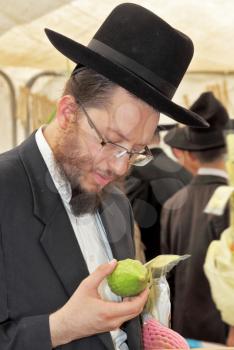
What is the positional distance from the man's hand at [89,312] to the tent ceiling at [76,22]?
2.34 metres

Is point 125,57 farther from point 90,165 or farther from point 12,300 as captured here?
point 12,300

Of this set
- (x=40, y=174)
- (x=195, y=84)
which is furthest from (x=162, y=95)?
(x=195, y=84)

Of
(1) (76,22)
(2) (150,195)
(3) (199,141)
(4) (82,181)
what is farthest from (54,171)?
(1) (76,22)

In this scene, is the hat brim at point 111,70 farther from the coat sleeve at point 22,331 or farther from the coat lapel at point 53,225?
the coat sleeve at point 22,331

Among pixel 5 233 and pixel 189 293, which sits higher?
pixel 5 233

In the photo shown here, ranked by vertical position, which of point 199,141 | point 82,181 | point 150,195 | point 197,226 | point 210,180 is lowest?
point 150,195

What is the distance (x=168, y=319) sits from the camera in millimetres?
1791

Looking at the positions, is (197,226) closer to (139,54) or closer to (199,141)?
(199,141)

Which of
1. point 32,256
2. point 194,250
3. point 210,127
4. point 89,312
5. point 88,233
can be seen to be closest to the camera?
point 89,312

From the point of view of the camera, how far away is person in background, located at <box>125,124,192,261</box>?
3.48 m

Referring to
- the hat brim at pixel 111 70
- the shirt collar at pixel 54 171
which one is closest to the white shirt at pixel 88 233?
the shirt collar at pixel 54 171

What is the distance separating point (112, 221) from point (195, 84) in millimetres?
2805

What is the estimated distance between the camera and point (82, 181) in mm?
1582

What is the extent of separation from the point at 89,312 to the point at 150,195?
2205 millimetres
